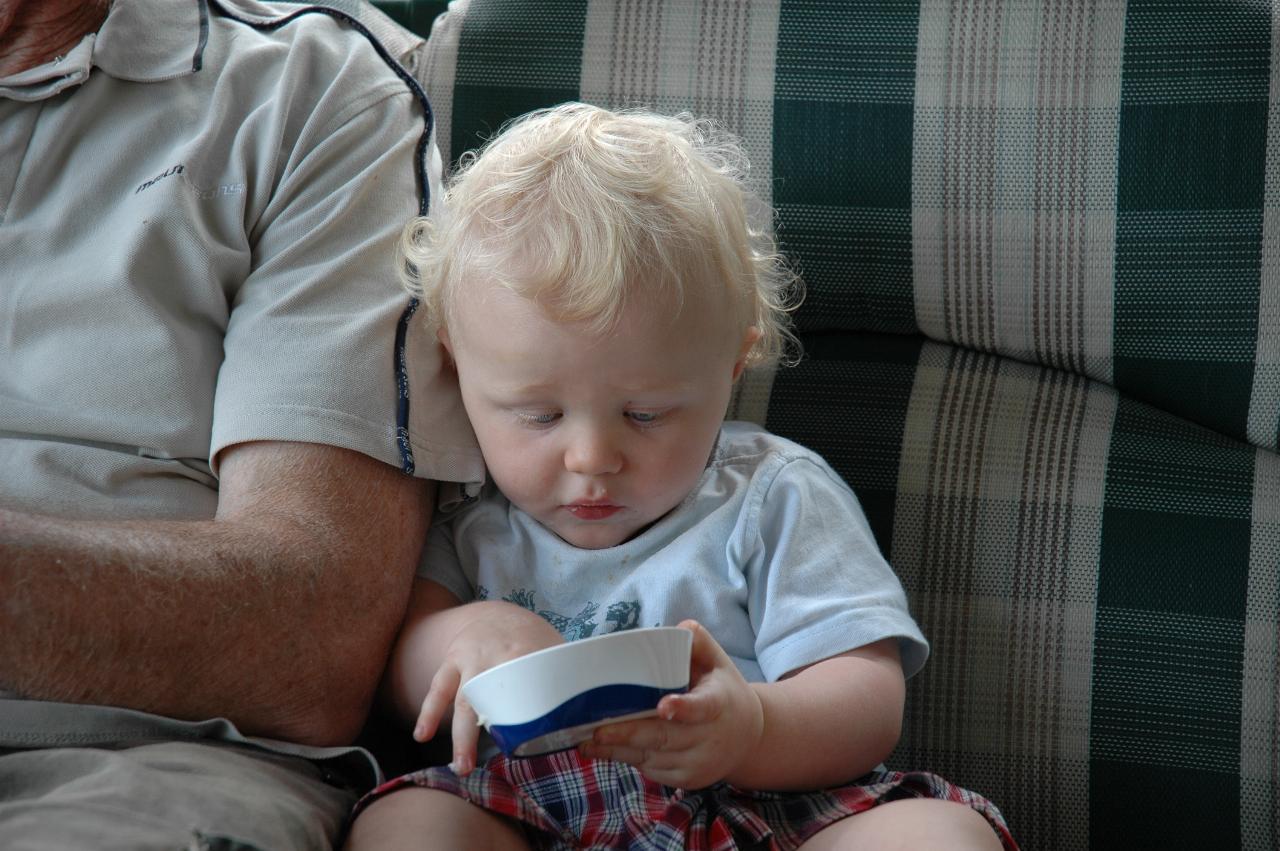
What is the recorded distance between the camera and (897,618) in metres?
1.26

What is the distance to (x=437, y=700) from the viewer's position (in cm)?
112

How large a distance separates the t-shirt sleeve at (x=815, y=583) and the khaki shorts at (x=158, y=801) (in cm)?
46

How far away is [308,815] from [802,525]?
0.55 metres

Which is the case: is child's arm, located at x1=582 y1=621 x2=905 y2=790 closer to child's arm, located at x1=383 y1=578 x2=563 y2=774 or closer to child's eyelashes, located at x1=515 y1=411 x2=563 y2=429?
child's arm, located at x1=383 y1=578 x2=563 y2=774

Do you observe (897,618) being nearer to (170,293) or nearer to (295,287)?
(295,287)

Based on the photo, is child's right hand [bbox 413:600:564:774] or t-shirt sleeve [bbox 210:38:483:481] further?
t-shirt sleeve [bbox 210:38:483:481]

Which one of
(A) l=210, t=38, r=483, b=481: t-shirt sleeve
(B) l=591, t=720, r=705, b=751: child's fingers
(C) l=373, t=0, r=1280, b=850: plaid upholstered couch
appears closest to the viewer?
(B) l=591, t=720, r=705, b=751: child's fingers

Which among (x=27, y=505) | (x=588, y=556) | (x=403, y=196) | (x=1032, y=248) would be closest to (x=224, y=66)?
(x=403, y=196)

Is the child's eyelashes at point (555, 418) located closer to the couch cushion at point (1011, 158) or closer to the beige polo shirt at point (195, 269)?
the beige polo shirt at point (195, 269)

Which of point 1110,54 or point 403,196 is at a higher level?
point 1110,54

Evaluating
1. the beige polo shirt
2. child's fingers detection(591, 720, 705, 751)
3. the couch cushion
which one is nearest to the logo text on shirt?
the beige polo shirt

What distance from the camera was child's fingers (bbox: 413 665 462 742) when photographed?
3.61ft

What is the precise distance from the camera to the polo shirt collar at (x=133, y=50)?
1.42 m

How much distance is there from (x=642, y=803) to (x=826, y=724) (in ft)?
0.62
